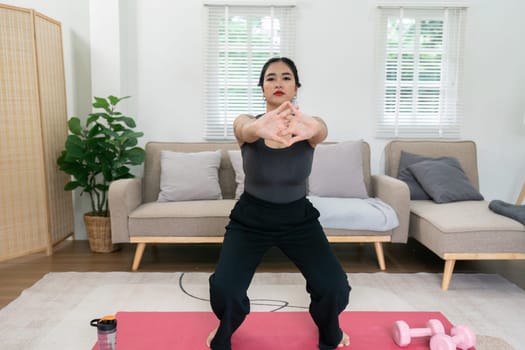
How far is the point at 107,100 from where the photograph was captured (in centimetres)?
371

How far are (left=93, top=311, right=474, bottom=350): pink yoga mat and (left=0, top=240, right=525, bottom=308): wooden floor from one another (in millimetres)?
1217

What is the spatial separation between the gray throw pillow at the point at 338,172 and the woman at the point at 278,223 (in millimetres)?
1500

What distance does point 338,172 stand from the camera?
11.4 ft

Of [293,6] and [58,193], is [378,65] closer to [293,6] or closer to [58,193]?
[293,6]

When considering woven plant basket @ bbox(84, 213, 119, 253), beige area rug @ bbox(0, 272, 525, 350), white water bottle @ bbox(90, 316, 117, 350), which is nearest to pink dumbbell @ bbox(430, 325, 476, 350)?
beige area rug @ bbox(0, 272, 525, 350)

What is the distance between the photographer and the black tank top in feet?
6.24

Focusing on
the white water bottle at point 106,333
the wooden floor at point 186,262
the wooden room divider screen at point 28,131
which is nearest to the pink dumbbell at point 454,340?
the white water bottle at point 106,333

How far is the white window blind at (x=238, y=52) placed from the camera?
3.80 meters

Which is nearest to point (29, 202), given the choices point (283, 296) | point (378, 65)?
point (283, 296)

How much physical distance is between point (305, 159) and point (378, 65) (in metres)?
2.26

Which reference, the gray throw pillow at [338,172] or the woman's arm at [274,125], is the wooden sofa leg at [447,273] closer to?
the gray throw pillow at [338,172]

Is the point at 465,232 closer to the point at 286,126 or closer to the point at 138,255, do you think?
the point at 286,126

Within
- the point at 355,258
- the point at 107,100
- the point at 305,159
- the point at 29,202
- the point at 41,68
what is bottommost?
the point at 355,258

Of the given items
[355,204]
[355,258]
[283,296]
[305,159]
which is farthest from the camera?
[355,258]
